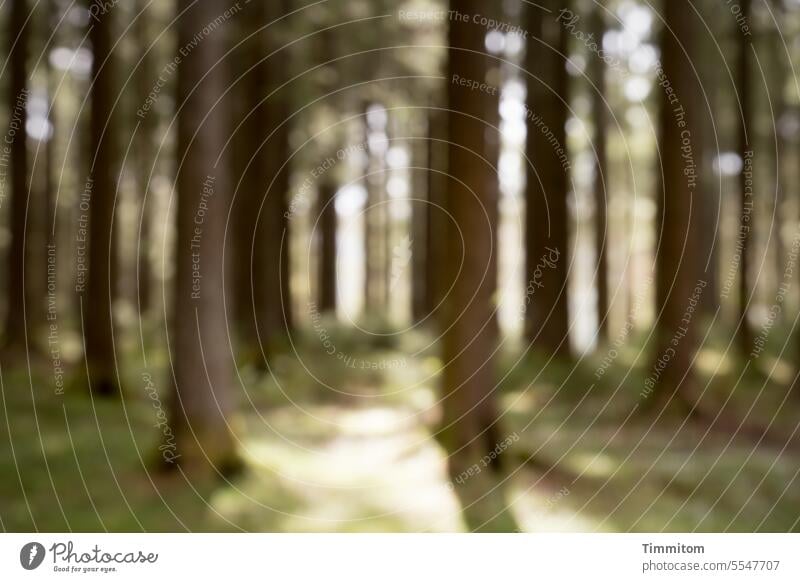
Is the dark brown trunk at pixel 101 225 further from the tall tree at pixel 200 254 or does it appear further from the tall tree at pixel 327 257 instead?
the tall tree at pixel 327 257

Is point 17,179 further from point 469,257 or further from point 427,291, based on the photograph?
point 427,291

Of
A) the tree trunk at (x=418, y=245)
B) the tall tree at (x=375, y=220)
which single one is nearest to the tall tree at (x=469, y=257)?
the tall tree at (x=375, y=220)

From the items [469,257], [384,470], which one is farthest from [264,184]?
[384,470]

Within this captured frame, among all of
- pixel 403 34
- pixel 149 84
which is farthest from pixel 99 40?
pixel 403 34

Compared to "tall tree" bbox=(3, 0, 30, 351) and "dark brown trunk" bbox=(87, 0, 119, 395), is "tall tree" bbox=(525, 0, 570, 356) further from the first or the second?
"tall tree" bbox=(3, 0, 30, 351)

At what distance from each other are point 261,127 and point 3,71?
705 centimetres

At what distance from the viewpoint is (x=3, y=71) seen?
50.3 feet

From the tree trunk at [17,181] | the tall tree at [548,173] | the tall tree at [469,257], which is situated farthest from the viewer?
the tall tree at [548,173]

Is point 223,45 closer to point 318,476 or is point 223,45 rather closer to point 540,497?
point 318,476

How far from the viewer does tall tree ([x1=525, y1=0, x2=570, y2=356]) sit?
13.5 metres

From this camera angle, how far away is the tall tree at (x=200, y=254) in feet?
23.0
